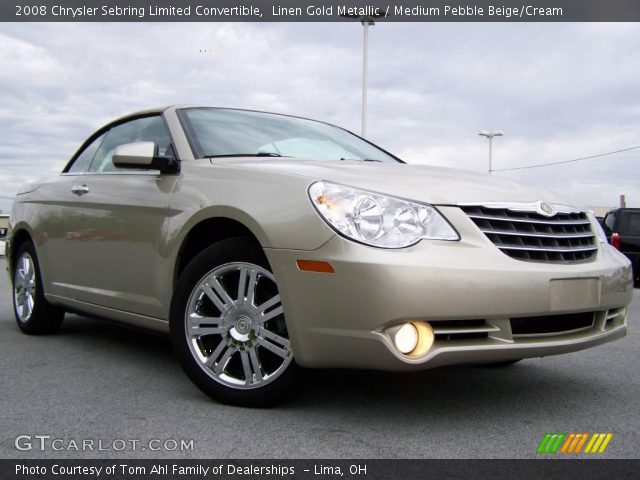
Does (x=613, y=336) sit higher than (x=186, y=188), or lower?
lower

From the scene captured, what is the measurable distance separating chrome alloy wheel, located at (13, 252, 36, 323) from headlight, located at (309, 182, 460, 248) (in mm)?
3230

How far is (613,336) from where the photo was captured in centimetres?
356

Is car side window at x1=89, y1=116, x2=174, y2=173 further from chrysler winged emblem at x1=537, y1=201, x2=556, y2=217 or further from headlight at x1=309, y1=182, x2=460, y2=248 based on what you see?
chrysler winged emblem at x1=537, y1=201, x2=556, y2=217

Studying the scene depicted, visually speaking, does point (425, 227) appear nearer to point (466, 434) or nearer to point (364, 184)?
point (364, 184)

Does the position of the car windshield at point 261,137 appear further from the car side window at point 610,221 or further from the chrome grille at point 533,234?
the car side window at point 610,221

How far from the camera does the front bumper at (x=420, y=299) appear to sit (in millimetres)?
2867

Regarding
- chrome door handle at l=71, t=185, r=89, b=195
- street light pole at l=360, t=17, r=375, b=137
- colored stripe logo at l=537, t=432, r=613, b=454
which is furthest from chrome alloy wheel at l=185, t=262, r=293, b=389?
street light pole at l=360, t=17, r=375, b=137

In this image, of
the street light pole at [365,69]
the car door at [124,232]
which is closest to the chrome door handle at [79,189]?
the car door at [124,232]

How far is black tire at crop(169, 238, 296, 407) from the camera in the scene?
3244 mm

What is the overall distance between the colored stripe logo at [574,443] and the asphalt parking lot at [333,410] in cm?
4
